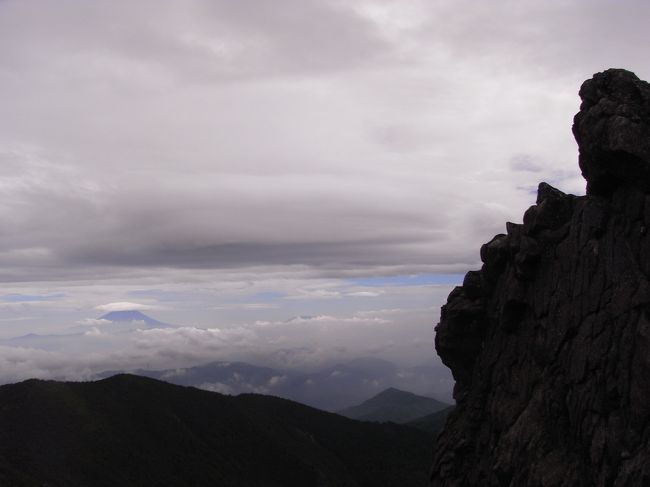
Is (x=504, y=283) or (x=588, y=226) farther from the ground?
(x=588, y=226)

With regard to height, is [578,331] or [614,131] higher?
[614,131]

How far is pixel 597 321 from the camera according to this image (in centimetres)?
4697

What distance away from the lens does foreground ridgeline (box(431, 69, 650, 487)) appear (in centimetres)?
4297

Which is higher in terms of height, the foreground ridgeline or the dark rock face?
the dark rock face

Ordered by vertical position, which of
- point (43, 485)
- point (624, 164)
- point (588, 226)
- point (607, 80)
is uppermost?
point (607, 80)

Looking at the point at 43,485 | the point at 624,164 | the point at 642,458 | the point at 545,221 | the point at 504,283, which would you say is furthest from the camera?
the point at 43,485

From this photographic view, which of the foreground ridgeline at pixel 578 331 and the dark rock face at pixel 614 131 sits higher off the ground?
the dark rock face at pixel 614 131

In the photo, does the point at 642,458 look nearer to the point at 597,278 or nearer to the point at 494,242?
the point at 597,278

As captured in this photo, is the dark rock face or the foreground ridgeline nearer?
the foreground ridgeline

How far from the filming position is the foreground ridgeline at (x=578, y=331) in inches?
1692

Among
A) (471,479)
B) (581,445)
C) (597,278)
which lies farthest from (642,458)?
(471,479)

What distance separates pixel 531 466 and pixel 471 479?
13.3m

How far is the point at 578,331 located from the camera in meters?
48.8

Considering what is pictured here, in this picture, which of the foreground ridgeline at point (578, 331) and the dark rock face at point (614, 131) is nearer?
the foreground ridgeline at point (578, 331)
